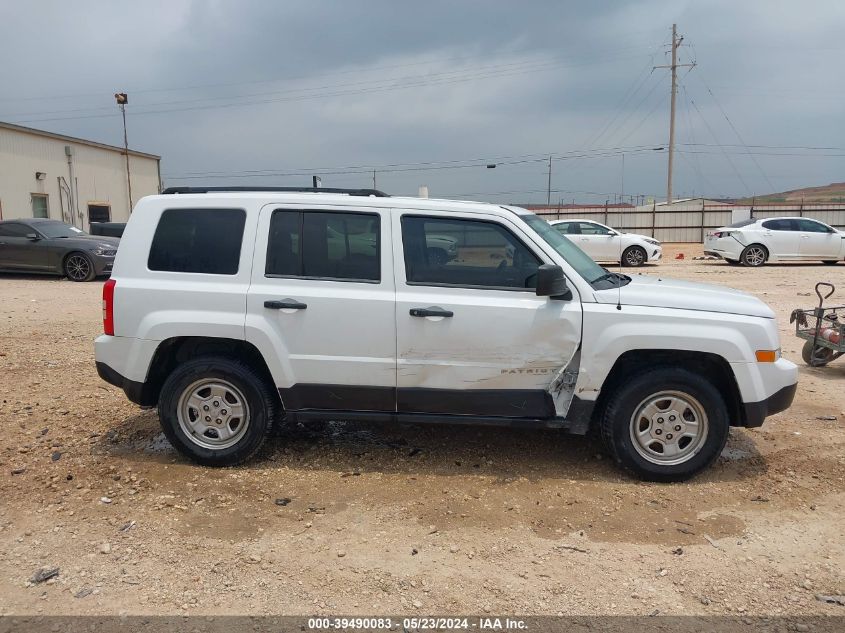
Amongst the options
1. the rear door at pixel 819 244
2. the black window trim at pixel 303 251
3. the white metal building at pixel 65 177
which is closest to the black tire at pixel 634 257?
the rear door at pixel 819 244

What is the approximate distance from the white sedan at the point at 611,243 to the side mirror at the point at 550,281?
1613cm

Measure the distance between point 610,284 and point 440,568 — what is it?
7.52ft

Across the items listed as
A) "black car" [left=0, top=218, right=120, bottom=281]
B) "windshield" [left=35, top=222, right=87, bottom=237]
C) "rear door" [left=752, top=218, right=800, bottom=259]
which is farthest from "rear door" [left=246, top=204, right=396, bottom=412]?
"rear door" [left=752, top=218, right=800, bottom=259]

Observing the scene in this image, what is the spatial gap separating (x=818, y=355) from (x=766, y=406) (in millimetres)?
3449

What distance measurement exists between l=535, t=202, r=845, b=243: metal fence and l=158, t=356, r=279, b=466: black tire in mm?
29230

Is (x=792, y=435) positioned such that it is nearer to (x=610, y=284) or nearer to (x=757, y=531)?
(x=757, y=531)

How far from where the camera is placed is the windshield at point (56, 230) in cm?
1516

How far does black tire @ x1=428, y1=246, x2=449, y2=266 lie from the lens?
14.3 ft

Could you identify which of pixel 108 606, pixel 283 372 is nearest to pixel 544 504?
pixel 283 372

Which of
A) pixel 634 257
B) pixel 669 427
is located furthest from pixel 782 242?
pixel 669 427

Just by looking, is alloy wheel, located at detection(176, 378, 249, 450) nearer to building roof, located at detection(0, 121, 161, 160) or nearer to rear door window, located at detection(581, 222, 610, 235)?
rear door window, located at detection(581, 222, 610, 235)

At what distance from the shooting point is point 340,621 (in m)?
2.94

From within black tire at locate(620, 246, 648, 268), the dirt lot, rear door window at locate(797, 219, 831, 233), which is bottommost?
the dirt lot

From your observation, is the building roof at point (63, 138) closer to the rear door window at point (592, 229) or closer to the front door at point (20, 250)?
the front door at point (20, 250)
